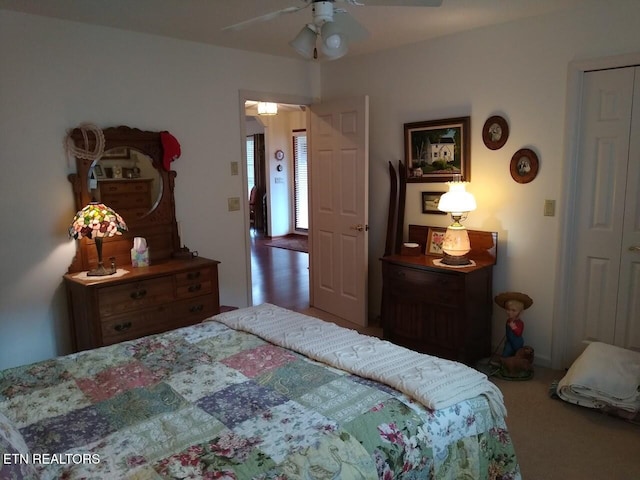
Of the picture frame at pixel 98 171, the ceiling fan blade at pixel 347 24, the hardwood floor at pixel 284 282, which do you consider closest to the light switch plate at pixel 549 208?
the hardwood floor at pixel 284 282

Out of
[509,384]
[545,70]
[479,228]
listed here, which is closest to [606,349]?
[509,384]

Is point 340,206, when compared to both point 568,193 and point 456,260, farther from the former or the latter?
point 568,193

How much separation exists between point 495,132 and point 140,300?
276 centimetres

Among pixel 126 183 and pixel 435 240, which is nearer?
pixel 126 183

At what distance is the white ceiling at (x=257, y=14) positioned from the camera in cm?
285

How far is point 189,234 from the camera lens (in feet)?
12.7

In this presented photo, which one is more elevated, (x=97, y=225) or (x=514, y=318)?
(x=97, y=225)

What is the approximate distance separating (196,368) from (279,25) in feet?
8.08

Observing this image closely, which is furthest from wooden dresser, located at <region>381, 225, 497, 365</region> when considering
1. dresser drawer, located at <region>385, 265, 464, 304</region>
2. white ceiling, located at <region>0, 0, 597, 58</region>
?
white ceiling, located at <region>0, 0, 597, 58</region>

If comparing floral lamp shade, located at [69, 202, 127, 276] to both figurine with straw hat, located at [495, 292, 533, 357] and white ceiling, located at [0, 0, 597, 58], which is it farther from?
figurine with straw hat, located at [495, 292, 533, 357]

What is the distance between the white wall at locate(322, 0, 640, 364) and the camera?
10.0ft

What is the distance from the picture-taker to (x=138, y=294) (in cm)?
312

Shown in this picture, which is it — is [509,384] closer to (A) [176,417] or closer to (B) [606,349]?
(B) [606,349]

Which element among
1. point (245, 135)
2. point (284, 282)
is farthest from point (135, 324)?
point (284, 282)
